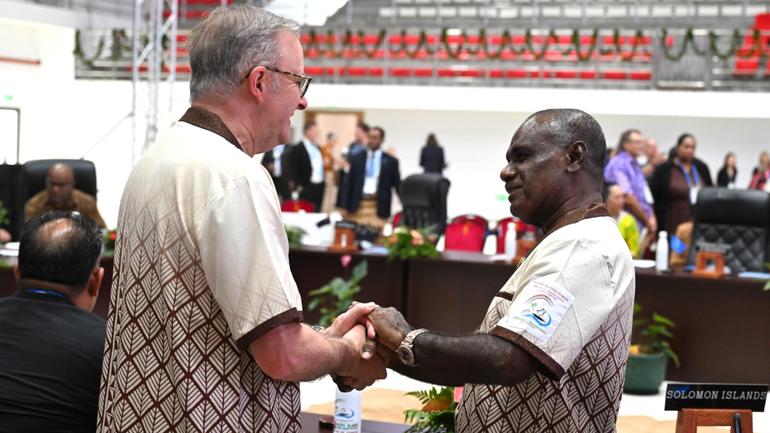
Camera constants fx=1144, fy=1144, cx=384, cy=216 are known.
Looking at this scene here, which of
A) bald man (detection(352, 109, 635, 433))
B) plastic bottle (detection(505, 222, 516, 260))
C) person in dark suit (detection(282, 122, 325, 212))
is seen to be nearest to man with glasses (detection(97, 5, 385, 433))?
bald man (detection(352, 109, 635, 433))

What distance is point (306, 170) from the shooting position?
A: 13.0 metres

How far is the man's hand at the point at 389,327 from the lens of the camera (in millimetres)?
2109

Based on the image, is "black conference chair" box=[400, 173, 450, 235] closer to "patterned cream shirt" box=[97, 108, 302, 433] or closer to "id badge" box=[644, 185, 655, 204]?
"id badge" box=[644, 185, 655, 204]

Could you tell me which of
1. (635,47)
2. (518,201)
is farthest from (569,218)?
(635,47)

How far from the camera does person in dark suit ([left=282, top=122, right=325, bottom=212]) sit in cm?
1297

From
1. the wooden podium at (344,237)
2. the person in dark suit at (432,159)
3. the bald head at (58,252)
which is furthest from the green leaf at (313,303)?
the person in dark suit at (432,159)

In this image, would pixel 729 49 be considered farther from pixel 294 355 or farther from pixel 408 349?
pixel 294 355

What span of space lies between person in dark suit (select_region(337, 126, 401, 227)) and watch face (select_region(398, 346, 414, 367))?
10.3 metres

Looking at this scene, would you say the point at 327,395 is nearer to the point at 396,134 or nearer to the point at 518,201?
the point at 518,201

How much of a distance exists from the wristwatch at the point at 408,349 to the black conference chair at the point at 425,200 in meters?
6.31

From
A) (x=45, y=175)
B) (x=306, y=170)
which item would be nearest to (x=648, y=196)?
(x=306, y=170)

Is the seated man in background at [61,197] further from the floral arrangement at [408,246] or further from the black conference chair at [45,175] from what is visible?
the floral arrangement at [408,246]

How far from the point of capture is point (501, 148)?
1734cm

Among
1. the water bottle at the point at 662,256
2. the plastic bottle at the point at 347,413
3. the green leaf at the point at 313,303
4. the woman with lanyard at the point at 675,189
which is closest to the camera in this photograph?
the plastic bottle at the point at 347,413
